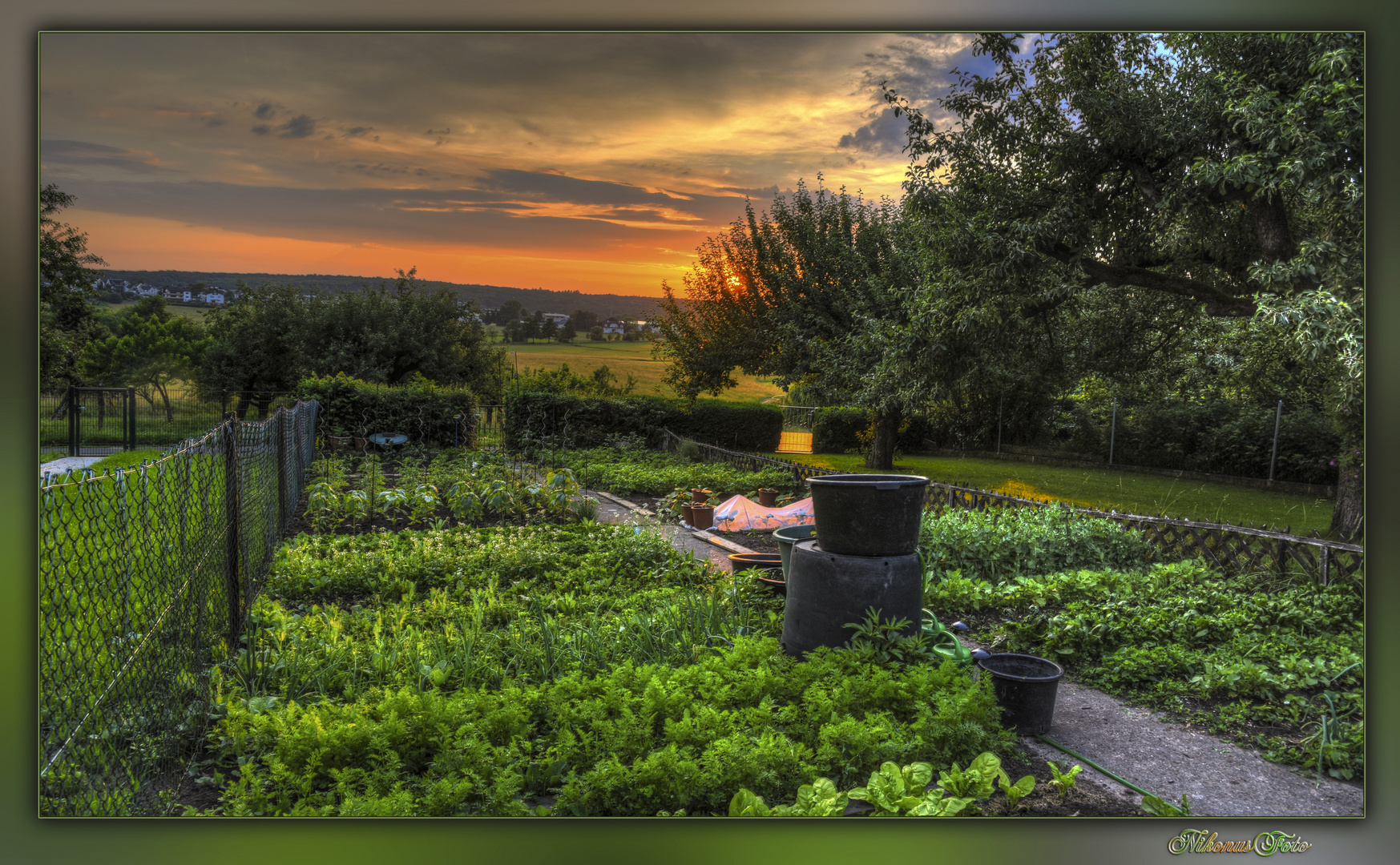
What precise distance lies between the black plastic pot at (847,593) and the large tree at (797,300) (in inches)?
417

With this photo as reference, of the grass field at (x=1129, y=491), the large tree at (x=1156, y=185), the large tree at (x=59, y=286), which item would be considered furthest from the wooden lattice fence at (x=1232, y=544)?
the large tree at (x=59, y=286)

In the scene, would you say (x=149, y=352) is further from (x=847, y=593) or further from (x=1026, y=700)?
(x=1026, y=700)

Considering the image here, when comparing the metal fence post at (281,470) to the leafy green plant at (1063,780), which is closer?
the leafy green plant at (1063,780)

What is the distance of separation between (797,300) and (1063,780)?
14868mm

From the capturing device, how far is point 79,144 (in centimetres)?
349

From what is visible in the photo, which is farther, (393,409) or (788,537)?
(393,409)

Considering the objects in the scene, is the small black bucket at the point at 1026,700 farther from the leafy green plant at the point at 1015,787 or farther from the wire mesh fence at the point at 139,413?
the wire mesh fence at the point at 139,413

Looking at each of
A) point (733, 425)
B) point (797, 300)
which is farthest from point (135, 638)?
point (733, 425)

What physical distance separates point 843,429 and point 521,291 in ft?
Answer: 44.6

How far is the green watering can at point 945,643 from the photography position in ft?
11.2

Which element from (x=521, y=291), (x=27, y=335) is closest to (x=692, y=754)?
Answer: (x=27, y=335)

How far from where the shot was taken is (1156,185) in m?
8.18

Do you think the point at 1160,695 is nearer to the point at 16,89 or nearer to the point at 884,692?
the point at 884,692

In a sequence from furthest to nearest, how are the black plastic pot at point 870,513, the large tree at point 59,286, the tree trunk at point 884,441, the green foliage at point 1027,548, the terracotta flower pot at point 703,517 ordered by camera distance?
the tree trunk at point 884,441
the terracotta flower pot at point 703,517
the green foliage at point 1027,548
the black plastic pot at point 870,513
the large tree at point 59,286
